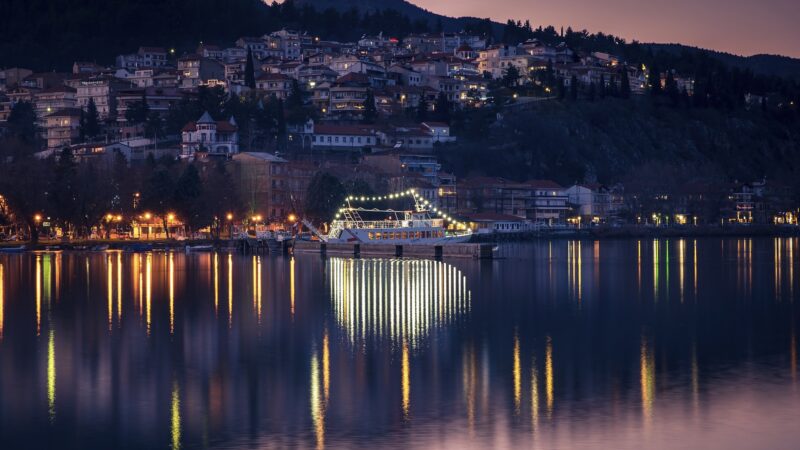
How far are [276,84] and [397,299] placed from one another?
277 feet

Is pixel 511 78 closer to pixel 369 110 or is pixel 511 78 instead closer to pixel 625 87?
pixel 625 87

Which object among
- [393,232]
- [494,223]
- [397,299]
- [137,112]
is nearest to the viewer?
[397,299]

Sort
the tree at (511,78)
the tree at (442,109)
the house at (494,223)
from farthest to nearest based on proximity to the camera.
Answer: the tree at (511,78) → the tree at (442,109) → the house at (494,223)

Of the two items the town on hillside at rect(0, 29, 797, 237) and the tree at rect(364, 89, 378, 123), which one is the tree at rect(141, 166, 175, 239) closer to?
the town on hillside at rect(0, 29, 797, 237)

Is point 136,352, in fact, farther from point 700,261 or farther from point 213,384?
point 700,261

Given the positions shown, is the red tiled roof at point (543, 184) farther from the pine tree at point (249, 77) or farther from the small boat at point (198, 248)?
the small boat at point (198, 248)

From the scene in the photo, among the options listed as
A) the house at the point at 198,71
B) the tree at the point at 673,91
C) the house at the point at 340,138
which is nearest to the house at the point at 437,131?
the house at the point at 340,138

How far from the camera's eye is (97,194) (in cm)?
7362

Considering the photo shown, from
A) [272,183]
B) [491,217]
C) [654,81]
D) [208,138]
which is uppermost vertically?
[654,81]

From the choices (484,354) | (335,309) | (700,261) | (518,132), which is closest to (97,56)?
(518,132)

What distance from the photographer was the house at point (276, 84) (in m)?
119

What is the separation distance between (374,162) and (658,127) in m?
A: 45.9

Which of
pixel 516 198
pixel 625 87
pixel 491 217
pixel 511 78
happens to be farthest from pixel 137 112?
pixel 625 87

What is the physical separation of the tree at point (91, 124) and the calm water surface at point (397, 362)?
65.9m
